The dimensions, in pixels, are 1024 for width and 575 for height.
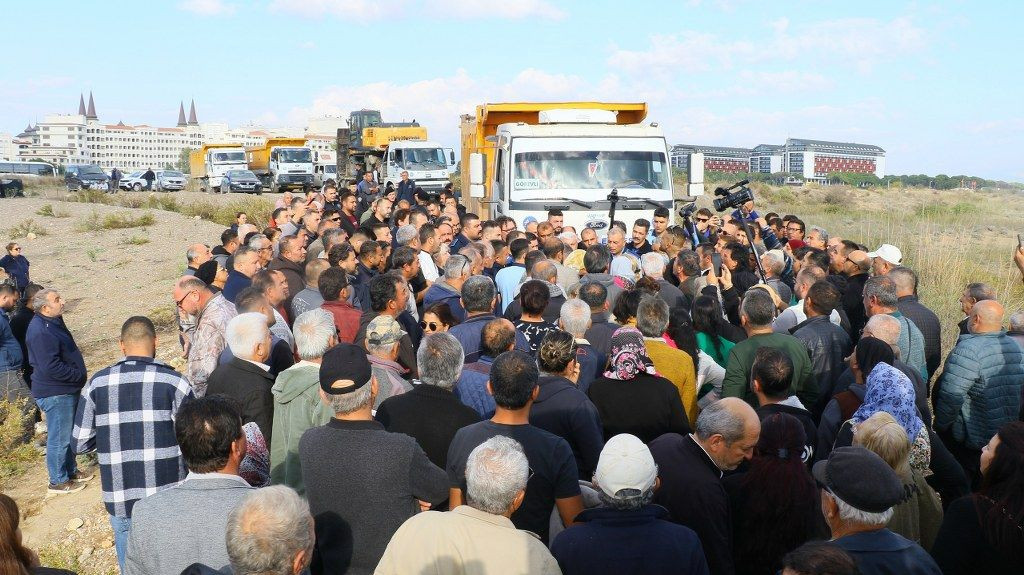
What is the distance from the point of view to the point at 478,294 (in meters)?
5.62

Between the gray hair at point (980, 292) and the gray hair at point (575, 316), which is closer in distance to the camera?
the gray hair at point (575, 316)

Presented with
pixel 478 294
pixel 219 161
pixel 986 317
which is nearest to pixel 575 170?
pixel 478 294

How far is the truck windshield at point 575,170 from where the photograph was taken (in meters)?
12.5

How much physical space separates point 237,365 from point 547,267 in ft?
9.12

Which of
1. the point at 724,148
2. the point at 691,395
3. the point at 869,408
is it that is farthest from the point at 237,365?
the point at 724,148

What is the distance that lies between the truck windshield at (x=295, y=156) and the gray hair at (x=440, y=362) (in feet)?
133

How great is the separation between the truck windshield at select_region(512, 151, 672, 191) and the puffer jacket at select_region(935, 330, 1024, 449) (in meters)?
7.43

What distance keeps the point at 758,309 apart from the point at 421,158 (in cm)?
2836

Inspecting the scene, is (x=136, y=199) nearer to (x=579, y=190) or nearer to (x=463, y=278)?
(x=579, y=190)

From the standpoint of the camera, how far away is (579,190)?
12.4 meters

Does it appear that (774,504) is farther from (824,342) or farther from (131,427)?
(131,427)

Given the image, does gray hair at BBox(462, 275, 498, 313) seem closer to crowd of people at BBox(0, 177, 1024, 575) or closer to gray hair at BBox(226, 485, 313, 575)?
crowd of people at BBox(0, 177, 1024, 575)

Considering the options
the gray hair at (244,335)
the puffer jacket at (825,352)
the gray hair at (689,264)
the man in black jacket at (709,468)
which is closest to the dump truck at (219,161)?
the gray hair at (689,264)

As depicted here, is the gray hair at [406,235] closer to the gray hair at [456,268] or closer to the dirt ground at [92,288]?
the gray hair at [456,268]
